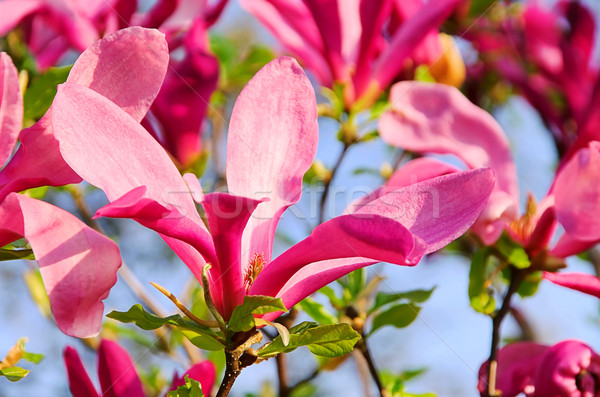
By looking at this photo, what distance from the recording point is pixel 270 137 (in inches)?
24.7

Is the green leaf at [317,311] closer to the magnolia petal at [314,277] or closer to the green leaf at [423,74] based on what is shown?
the magnolia petal at [314,277]

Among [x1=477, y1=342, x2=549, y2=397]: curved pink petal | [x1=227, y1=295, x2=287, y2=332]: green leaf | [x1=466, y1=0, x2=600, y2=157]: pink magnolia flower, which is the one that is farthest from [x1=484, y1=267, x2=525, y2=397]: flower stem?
[x1=227, y1=295, x2=287, y2=332]: green leaf

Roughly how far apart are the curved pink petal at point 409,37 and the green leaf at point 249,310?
610 mm

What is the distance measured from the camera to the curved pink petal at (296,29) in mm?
1095

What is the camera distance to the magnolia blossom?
1.04 metres

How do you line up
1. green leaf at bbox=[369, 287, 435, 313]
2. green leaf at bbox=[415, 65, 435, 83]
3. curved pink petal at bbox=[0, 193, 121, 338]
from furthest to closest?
green leaf at bbox=[415, 65, 435, 83], green leaf at bbox=[369, 287, 435, 313], curved pink petal at bbox=[0, 193, 121, 338]

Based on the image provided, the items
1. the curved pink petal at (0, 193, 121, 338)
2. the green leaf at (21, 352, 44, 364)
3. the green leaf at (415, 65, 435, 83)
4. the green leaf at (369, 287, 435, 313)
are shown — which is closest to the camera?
the curved pink petal at (0, 193, 121, 338)

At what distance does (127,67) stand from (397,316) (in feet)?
1.74

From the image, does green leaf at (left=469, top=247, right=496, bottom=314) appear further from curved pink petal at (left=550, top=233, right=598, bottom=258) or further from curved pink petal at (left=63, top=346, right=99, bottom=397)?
curved pink petal at (left=63, top=346, right=99, bottom=397)

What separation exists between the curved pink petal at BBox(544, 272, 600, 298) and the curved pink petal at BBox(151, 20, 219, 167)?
1.85 feet

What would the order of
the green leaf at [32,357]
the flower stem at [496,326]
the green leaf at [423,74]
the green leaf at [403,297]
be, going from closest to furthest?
1. the green leaf at [32,357]
2. the flower stem at [496,326]
3. the green leaf at [403,297]
4. the green leaf at [423,74]

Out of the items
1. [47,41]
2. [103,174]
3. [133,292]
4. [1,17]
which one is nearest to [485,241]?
[103,174]

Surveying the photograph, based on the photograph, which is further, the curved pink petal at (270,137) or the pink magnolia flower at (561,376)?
the pink magnolia flower at (561,376)

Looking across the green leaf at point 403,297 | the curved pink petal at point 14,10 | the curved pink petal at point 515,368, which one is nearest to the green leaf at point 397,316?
the green leaf at point 403,297
